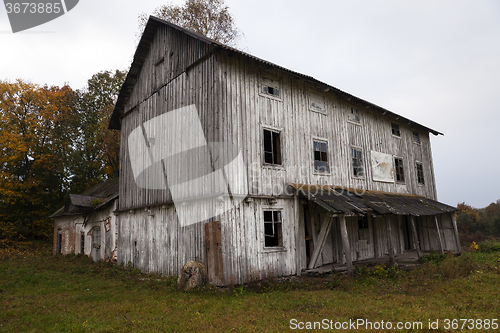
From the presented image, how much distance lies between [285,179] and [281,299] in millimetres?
4560

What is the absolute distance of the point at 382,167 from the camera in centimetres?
1750

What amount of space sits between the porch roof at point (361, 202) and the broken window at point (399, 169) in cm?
138

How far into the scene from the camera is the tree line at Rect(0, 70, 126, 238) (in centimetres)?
2439

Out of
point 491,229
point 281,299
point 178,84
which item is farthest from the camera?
point 491,229

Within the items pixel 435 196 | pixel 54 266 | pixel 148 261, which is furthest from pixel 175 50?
pixel 435 196

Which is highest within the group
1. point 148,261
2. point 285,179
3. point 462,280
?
point 285,179

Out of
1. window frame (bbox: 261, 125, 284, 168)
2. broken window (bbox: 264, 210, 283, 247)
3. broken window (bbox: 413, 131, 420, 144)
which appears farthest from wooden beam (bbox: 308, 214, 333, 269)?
broken window (bbox: 413, 131, 420, 144)

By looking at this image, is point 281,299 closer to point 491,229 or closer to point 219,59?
point 219,59

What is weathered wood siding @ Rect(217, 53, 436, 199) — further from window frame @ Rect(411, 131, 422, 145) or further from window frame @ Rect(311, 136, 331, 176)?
window frame @ Rect(411, 131, 422, 145)

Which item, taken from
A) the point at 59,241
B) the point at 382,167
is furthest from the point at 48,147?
the point at 382,167

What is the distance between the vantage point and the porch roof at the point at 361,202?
1159cm

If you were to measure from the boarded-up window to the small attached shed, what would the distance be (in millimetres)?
13169

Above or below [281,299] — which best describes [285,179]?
above

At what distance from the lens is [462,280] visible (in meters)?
10.7
